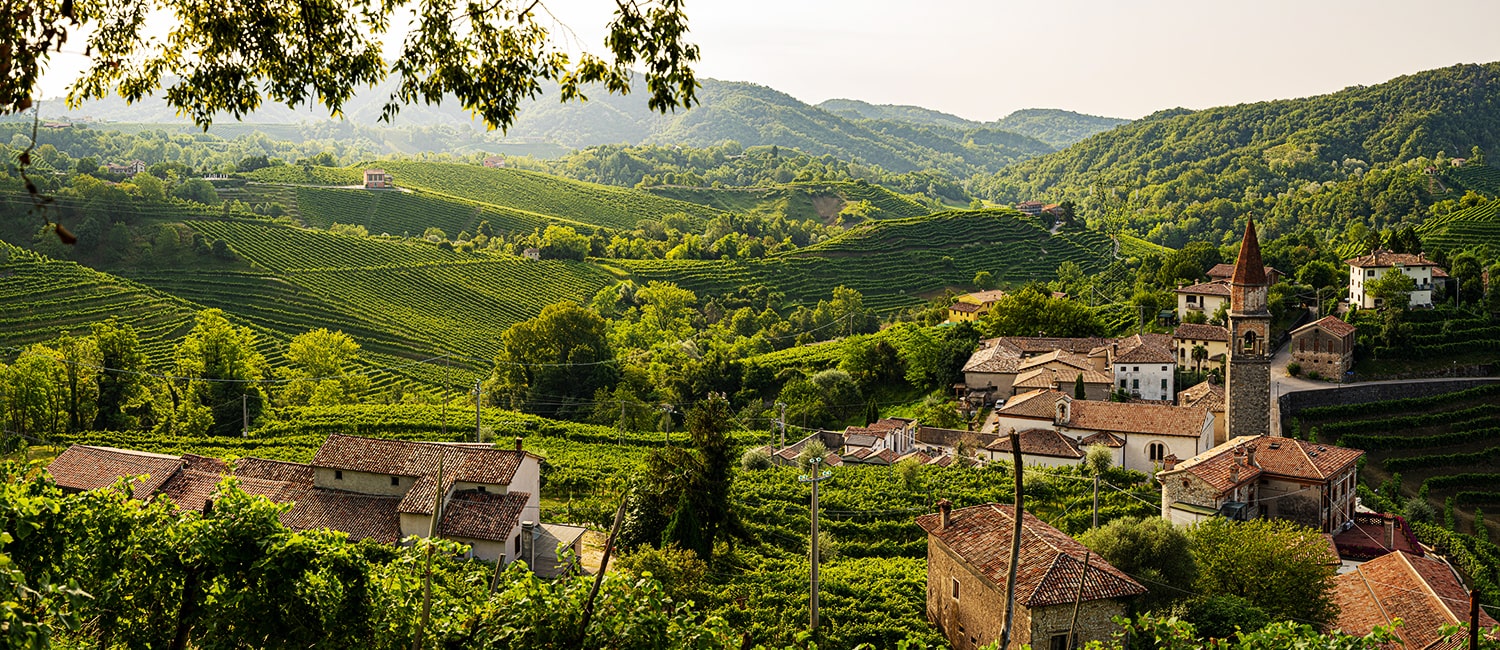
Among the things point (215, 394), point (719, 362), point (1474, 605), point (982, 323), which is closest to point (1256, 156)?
point (982, 323)

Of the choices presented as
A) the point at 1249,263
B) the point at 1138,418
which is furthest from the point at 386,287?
the point at 1249,263

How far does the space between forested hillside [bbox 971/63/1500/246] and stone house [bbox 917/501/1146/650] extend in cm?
8588

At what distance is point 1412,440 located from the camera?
139ft

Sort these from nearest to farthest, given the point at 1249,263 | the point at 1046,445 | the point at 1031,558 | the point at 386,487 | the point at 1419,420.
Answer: the point at 1031,558, the point at 386,487, the point at 1046,445, the point at 1249,263, the point at 1419,420

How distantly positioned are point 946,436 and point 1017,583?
22164 millimetres

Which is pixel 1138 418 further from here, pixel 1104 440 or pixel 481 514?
pixel 481 514

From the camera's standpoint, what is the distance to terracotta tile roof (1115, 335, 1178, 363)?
45.6 metres

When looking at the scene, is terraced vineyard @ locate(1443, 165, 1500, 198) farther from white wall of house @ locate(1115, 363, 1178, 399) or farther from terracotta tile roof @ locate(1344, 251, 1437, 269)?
white wall of house @ locate(1115, 363, 1178, 399)

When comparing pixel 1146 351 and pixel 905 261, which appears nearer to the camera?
pixel 1146 351

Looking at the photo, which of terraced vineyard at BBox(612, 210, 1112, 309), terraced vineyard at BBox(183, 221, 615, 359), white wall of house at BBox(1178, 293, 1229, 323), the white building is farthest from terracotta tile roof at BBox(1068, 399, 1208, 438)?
terraced vineyard at BBox(612, 210, 1112, 309)

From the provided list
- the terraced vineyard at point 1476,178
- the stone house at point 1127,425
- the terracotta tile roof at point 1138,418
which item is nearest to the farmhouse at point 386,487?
the stone house at point 1127,425

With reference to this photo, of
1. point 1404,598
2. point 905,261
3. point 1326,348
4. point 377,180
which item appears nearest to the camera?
point 1404,598

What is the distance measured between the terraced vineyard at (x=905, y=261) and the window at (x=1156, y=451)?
4358 cm

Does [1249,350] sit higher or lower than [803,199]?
lower
